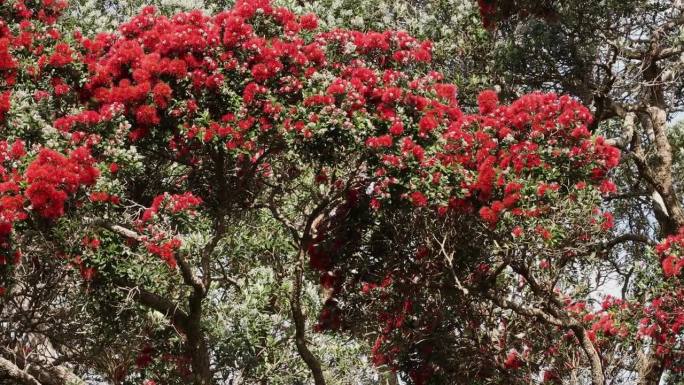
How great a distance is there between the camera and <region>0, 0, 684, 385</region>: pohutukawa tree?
11472 mm

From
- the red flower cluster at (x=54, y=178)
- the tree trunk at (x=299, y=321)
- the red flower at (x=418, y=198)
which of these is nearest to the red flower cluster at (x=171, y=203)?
the red flower cluster at (x=54, y=178)

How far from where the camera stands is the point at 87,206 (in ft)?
36.1

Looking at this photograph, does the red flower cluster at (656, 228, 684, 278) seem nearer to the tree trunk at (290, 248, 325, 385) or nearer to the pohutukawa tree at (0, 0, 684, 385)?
the pohutukawa tree at (0, 0, 684, 385)

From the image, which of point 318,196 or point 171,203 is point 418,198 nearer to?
point 318,196

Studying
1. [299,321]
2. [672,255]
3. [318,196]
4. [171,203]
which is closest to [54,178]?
[171,203]

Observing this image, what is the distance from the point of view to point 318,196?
13.8 m

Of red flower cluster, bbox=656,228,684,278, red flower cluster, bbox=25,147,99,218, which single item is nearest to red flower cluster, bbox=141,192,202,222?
red flower cluster, bbox=25,147,99,218

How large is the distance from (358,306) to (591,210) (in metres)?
4.01

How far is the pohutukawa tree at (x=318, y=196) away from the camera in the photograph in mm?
11472

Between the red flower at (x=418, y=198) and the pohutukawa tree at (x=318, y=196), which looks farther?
the red flower at (x=418, y=198)

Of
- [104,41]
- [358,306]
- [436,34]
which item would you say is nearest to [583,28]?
[436,34]

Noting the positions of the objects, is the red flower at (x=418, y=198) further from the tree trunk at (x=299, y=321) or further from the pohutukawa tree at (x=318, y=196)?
the tree trunk at (x=299, y=321)

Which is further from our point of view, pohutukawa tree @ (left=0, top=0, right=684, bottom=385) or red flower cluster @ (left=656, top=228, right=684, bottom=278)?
red flower cluster @ (left=656, top=228, right=684, bottom=278)

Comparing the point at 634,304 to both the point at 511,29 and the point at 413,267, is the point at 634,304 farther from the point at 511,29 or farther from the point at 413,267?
the point at 511,29
